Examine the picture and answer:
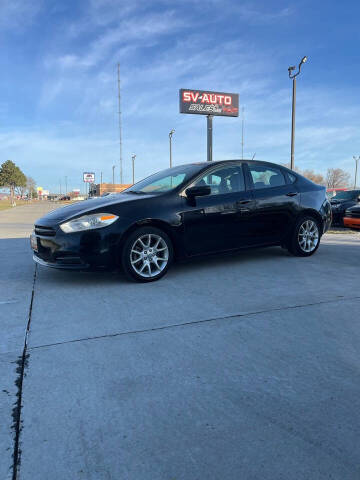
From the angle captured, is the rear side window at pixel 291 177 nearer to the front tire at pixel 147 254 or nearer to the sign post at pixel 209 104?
the front tire at pixel 147 254

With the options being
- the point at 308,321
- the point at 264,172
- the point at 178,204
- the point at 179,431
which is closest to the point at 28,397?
the point at 179,431

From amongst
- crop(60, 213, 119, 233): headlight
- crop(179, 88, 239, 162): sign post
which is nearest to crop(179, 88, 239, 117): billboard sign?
crop(179, 88, 239, 162): sign post

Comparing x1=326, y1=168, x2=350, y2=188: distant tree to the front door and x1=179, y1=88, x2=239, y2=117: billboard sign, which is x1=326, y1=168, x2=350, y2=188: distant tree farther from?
the front door

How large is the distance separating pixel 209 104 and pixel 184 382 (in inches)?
906

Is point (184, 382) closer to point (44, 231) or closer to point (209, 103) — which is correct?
point (44, 231)

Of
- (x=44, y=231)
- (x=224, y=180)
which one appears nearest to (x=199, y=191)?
(x=224, y=180)

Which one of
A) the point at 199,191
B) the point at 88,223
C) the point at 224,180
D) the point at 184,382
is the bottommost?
the point at 184,382

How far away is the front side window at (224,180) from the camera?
4988 millimetres

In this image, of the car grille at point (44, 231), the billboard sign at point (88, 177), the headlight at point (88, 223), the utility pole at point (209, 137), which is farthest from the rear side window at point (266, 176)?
the billboard sign at point (88, 177)

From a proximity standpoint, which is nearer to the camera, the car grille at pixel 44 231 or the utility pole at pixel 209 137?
the car grille at pixel 44 231

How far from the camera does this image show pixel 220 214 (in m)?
4.92

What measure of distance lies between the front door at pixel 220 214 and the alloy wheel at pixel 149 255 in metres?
0.35

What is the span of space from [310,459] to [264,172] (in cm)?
451

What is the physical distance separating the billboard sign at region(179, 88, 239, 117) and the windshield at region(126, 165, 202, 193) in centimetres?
1825
